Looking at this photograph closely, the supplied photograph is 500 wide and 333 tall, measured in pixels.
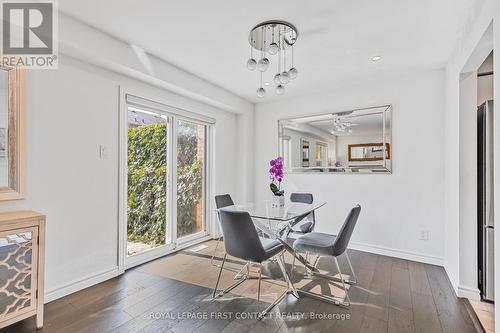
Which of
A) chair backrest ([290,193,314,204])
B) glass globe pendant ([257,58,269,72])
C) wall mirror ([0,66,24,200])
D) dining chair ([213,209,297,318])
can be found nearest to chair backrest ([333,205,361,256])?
dining chair ([213,209,297,318])

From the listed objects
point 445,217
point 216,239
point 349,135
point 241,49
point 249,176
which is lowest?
point 216,239

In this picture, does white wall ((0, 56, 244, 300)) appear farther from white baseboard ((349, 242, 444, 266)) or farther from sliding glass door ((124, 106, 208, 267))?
white baseboard ((349, 242, 444, 266))

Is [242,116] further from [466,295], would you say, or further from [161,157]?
[466,295]

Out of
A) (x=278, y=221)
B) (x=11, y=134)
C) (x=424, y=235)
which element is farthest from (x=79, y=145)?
(x=424, y=235)

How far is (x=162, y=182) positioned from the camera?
3.56 metres

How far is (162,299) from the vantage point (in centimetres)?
232

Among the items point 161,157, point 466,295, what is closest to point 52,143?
point 161,157

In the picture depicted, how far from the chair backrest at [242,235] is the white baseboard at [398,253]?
224 cm

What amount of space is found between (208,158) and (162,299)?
2442mm

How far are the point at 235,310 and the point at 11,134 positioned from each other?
234 centimetres

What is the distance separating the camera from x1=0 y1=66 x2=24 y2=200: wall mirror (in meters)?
2.02

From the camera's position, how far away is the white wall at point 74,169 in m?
2.20

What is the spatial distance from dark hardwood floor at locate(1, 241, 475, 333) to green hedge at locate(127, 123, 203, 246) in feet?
2.62

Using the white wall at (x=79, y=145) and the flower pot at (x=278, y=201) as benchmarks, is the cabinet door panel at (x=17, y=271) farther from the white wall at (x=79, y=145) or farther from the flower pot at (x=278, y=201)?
the flower pot at (x=278, y=201)
